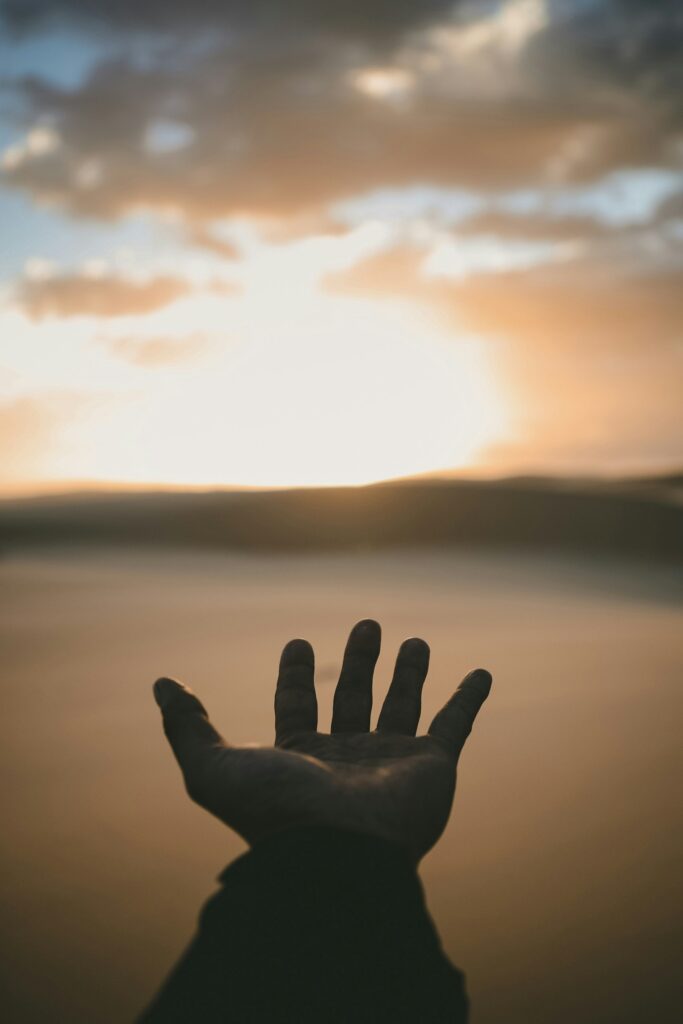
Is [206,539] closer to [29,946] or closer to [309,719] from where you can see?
[309,719]

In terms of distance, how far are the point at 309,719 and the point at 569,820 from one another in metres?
0.48

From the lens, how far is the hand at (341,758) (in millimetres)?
1078

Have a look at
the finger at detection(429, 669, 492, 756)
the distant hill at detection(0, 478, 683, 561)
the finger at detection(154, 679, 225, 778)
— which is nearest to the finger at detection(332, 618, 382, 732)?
the finger at detection(429, 669, 492, 756)

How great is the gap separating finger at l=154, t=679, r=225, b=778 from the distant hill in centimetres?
433

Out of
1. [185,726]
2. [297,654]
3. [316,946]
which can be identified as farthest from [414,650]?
[316,946]

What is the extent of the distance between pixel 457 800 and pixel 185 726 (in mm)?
507

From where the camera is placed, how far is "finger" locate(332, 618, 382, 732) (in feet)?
4.75

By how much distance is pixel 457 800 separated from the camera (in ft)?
4.41

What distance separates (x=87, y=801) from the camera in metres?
1.37

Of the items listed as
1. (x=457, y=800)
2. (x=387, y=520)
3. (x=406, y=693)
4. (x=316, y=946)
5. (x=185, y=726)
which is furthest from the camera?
(x=387, y=520)

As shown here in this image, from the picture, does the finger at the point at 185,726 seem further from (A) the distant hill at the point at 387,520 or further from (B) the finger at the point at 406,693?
(A) the distant hill at the point at 387,520

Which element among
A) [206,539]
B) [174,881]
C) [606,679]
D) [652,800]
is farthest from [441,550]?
[174,881]

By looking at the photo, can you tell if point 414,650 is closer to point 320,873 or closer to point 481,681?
point 481,681

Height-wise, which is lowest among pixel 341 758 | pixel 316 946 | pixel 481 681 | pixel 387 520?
pixel 316 946
